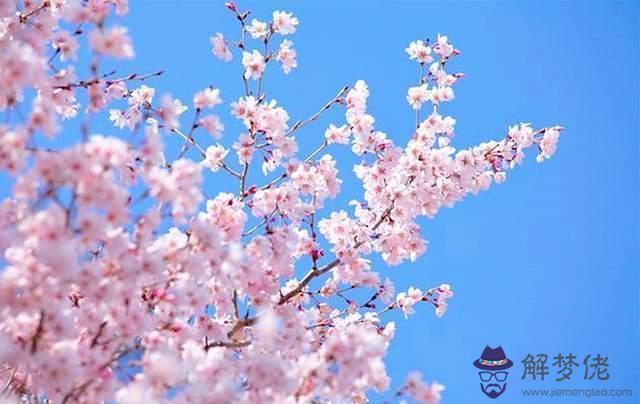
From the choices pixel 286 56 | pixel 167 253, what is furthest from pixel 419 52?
pixel 167 253

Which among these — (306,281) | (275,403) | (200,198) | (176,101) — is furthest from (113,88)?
(275,403)

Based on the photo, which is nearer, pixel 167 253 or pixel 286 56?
pixel 167 253

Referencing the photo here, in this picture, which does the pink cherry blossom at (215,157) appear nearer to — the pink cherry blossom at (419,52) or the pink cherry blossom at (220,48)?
the pink cherry blossom at (220,48)

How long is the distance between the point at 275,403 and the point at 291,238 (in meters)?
1.53

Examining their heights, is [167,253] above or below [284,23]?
below

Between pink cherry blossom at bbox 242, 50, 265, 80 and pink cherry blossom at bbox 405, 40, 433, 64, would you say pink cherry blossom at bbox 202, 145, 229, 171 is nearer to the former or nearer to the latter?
pink cherry blossom at bbox 242, 50, 265, 80

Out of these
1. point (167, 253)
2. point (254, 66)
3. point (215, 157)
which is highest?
point (254, 66)

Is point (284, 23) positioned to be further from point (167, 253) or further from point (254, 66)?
point (167, 253)

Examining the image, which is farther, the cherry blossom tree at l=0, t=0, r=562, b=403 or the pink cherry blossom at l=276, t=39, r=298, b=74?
the pink cherry blossom at l=276, t=39, r=298, b=74

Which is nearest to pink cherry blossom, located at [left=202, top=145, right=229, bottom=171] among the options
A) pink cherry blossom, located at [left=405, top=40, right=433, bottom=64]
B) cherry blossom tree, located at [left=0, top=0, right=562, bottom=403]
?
cherry blossom tree, located at [left=0, top=0, right=562, bottom=403]

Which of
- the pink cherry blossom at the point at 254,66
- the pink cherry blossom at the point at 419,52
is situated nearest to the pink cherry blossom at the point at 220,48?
the pink cherry blossom at the point at 254,66

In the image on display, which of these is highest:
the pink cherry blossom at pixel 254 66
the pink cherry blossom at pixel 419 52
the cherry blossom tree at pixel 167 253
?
the pink cherry blossom at pixel 419 52

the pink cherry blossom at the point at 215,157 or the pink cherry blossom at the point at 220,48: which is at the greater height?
the pink cherry blossom at the point at 220,48

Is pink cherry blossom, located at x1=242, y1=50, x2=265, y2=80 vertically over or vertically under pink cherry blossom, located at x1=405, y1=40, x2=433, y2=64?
under
